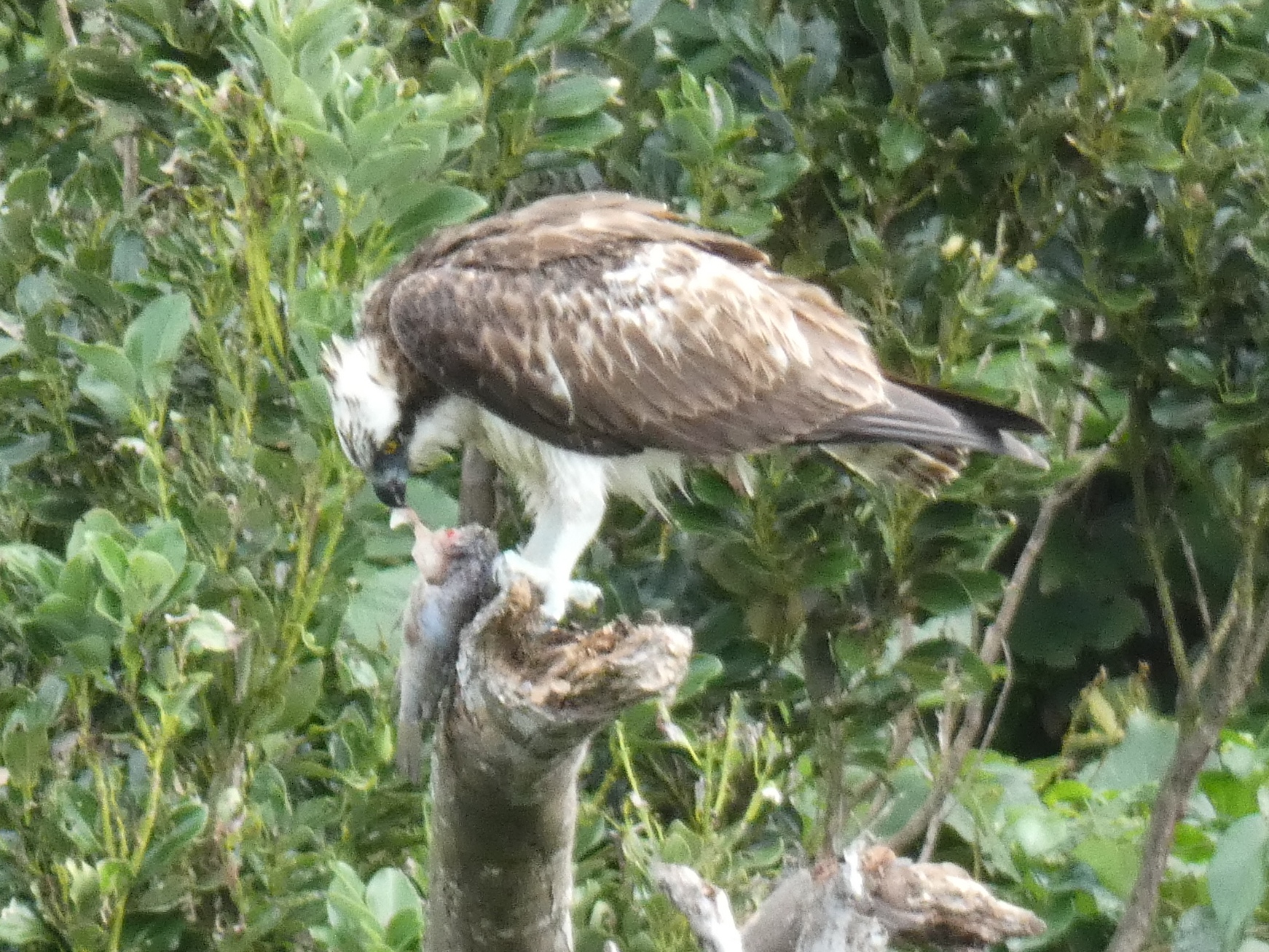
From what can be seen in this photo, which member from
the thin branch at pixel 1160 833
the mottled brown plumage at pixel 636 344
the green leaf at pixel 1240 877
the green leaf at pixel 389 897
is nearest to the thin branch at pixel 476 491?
the mottled brown plumage at pixel 636 344

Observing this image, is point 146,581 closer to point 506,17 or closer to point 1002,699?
Answer: point 506,17

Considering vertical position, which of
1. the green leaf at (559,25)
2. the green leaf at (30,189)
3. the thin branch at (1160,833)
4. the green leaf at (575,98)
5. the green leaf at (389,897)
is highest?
the green leaf at (559,25)

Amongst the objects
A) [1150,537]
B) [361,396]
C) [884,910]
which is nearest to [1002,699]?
[1150,537]

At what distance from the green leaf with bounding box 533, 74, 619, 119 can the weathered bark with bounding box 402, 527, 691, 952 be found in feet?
3.68

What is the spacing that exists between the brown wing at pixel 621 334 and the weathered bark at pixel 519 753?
25.2 inches

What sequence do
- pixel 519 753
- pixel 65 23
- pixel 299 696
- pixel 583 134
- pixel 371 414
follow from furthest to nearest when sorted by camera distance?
pixel 65 23
pixel 583 134
pixel 371 414
pixel 299 696
pixel 519 753

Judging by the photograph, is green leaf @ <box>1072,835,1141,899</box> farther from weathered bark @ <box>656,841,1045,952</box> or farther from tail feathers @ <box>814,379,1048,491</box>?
weathered bark @ <box>656,841,1045,952</box>

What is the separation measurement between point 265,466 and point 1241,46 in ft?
6.89

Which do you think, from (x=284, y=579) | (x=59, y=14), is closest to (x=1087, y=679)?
(x=284, y=579)

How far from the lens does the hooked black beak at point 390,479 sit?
2.99 m

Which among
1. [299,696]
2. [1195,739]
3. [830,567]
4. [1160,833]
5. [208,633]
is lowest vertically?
[1160,833]

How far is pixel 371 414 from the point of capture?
2.92 metres

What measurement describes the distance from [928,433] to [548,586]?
72 centimetres

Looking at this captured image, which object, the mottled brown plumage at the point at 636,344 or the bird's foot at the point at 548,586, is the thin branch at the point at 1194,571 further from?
the bird's foot at the point at 548,586
